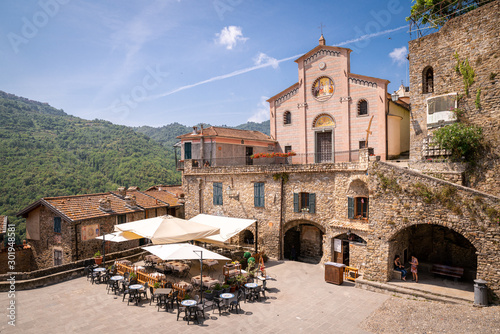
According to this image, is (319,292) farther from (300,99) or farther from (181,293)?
(300,99)

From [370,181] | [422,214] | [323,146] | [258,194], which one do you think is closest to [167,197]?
[258,194]

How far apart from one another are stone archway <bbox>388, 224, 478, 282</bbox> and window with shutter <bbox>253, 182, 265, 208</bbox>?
841 centimetres

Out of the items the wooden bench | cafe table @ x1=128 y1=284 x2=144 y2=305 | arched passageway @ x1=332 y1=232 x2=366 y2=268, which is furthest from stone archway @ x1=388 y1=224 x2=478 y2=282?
cafe table @ x1=128 y1=284 x2=144 y2=305

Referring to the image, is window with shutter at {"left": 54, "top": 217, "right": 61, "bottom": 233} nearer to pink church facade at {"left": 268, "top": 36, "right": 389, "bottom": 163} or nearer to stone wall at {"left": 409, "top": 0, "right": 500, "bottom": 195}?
pink church facade at {"left": 268, "top": 36, "right": 389, "bottom": 163}

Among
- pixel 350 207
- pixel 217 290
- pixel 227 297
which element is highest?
pixel 350 207

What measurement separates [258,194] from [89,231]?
1149 cm

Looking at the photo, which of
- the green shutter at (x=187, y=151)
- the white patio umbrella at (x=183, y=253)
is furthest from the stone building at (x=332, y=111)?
the white patio umbrella at (x=183, y=253)

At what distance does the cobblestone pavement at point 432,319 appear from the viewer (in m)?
9.39

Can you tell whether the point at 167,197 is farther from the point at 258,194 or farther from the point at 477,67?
the point at 477,67

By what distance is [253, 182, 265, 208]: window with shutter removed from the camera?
19.3 m

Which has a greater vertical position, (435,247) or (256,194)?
(256,194)

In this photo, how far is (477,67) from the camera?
1434 centimetres

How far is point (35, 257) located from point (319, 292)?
19.9m

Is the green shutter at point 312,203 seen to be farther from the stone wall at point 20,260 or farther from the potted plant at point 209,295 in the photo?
the stone wall at point 20,260
